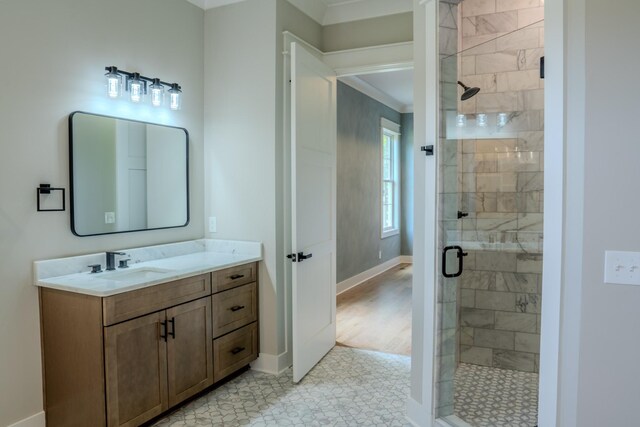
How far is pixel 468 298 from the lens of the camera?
10.5 feet

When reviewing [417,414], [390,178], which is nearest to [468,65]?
[417,414]

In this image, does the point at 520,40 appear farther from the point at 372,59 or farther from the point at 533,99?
the point at 372,59

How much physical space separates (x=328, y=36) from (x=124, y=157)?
202 centimetres

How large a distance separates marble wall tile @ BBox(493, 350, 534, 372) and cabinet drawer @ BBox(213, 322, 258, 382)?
183 centimetres

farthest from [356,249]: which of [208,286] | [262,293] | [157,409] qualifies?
[157,409]

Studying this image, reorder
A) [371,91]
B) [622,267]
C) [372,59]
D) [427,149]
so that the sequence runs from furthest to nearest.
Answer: [371,91], [372,59], [427,149], [622,267]

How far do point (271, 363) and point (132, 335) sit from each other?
1278mm

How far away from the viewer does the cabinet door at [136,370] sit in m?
2.14

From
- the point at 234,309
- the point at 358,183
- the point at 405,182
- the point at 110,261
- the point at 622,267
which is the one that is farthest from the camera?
the point at 405,182

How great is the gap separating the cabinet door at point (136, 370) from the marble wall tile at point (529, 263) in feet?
8.15

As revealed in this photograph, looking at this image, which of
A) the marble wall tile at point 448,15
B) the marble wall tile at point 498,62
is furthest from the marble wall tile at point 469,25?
the marble wall tile at point 448,15

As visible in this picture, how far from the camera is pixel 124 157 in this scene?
2.79m

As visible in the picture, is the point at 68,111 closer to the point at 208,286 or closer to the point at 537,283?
the point at 208,286

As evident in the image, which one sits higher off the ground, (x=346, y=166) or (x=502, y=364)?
(x=346, y=166)
